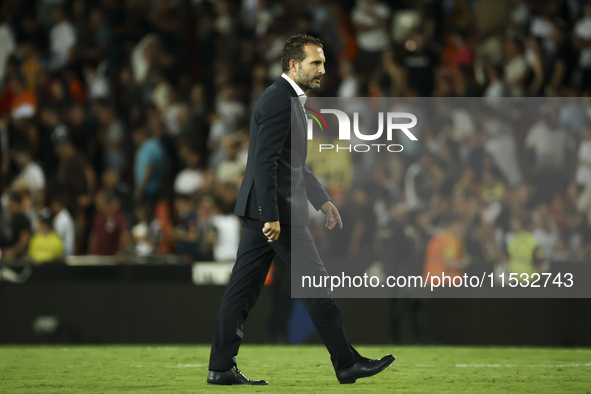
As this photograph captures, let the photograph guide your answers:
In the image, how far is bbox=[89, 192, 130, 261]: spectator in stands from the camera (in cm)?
1113

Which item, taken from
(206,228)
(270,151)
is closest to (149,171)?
(206,228)

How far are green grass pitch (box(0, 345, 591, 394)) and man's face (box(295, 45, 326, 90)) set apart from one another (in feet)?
6.48

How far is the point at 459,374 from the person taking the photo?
6508mm

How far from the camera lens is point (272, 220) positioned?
5.40m

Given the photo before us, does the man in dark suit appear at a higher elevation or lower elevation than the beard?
lower

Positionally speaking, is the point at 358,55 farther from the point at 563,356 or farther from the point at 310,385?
the point at 310,385

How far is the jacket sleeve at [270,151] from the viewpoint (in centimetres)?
541

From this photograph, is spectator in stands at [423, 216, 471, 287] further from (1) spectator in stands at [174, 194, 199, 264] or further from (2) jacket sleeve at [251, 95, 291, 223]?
(2) jacket sleeve at [251, 95, 291, 223]

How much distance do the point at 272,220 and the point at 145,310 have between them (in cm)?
483

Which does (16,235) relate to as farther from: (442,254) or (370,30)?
(370,30)

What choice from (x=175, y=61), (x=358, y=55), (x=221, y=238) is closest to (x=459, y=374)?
(x=221, y=238)

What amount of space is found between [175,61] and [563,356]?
27.0 ft

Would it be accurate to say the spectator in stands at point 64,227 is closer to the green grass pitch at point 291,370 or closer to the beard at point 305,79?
the green grass pitch at point 291,370

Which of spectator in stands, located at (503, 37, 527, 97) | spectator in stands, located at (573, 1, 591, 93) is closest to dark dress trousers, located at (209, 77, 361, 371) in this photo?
spectator in stands, located at (503, 37, 527, 97)
